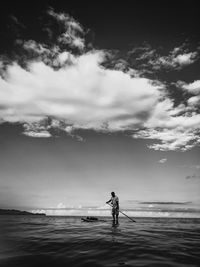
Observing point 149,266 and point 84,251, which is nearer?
point 149,266

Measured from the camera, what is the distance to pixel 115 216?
27.5m

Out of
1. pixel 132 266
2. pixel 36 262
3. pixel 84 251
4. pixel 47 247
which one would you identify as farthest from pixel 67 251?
pixel 132 266

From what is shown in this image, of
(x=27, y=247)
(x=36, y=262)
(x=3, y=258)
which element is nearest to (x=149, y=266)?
(x=36, y=262)

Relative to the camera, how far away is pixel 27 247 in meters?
10.6

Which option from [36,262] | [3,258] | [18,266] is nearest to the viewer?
[18,266]

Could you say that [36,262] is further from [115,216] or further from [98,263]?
[115,216]

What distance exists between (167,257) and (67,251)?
407 centimetres

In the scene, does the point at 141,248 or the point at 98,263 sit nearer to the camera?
the point at 98,263

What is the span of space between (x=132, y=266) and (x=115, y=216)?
831 inches

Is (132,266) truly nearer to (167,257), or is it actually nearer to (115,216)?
(167,257)

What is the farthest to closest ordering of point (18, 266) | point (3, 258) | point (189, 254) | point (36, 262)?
point (189, 254) < point (3, 258) < point (36, 262) < point (18, 266)

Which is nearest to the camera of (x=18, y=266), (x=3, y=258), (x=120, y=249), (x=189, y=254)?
(x=18, y=266)

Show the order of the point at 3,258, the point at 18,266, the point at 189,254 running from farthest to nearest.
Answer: the point at 189,254 → the point at 3,258 → the point at 18,266

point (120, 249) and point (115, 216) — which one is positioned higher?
point (115, 216)
